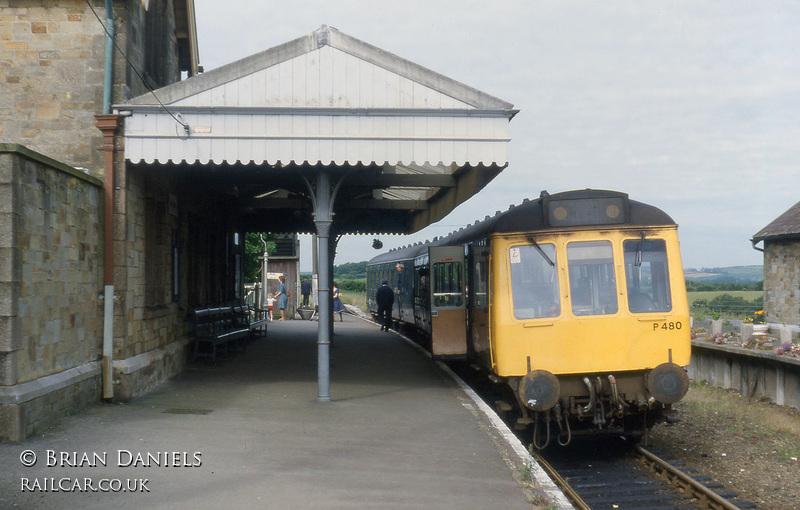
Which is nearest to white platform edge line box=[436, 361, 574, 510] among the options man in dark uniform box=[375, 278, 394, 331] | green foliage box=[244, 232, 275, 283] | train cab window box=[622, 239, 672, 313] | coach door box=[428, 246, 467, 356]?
coach door box=[428, 246, 467, 356]

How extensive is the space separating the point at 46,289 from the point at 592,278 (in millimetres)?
5795

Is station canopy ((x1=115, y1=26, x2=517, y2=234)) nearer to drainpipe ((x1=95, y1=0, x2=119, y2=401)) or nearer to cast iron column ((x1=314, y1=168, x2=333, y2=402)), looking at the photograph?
drainpipe ((x1=95, y1=0, x2=119, y2=401))

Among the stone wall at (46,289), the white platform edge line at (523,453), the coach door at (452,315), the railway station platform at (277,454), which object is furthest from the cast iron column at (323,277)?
the stone wall at (46,289)

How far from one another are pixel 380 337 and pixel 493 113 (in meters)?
12.2

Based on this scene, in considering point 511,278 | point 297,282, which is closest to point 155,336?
point 511,278

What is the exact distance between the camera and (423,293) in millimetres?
17281

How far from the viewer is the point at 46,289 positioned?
7.44m

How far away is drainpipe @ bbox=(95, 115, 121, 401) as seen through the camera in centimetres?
891

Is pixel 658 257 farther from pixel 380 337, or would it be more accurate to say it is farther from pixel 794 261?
pixel 794 261

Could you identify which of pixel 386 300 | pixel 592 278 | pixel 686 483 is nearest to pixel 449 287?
pixel 592 278

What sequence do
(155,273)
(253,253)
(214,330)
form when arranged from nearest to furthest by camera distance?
1. (155,273)
2. (214,330)
3. (253,253)

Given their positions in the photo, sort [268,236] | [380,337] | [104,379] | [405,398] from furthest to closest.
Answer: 1. [268,236]
2. [380,337]
3. [405,398]
4. [104,379]

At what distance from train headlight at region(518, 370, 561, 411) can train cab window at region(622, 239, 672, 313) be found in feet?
4.15

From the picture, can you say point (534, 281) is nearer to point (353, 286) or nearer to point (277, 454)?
point (277, 454)
